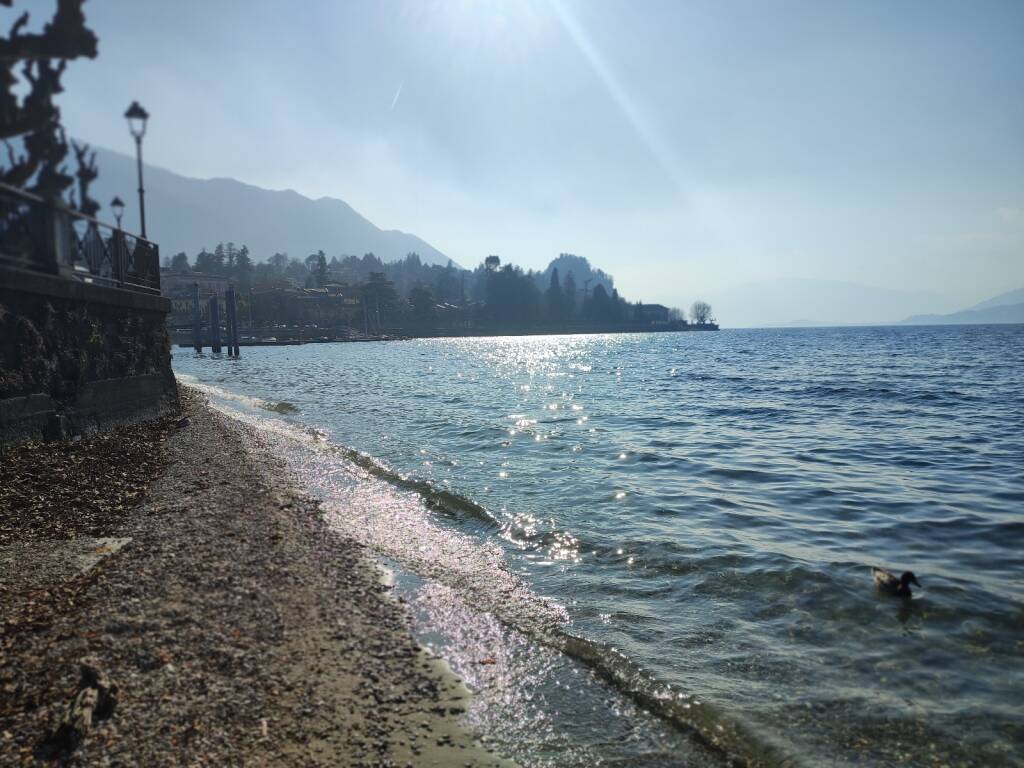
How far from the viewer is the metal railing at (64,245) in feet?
31.2

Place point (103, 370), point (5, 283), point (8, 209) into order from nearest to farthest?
point (8, 209), point (5, 283), point (103, 370)

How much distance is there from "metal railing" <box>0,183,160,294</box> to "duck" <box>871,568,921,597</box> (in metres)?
12.8

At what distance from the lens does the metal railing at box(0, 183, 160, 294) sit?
9523mm

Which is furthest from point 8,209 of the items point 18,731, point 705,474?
point 705,474

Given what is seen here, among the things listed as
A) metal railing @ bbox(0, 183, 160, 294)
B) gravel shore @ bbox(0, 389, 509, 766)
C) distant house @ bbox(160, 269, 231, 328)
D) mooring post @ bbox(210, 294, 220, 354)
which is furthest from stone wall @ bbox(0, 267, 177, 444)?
distant house @ bbox(160, 269, 231, 328)

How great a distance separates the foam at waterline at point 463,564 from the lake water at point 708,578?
32mm

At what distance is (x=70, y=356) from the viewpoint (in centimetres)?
1179

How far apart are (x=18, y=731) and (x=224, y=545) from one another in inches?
150

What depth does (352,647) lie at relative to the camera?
5.34 metres

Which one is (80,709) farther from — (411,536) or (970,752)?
(970,752)

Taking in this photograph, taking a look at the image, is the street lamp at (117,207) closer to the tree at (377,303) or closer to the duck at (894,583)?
the duck at (894,583)

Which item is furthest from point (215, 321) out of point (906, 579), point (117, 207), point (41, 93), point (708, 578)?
point (906, 579)

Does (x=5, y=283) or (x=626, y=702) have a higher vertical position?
(x=5, y=283)

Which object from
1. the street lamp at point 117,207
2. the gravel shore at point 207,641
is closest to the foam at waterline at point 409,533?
the gravel shore at point 207,641
